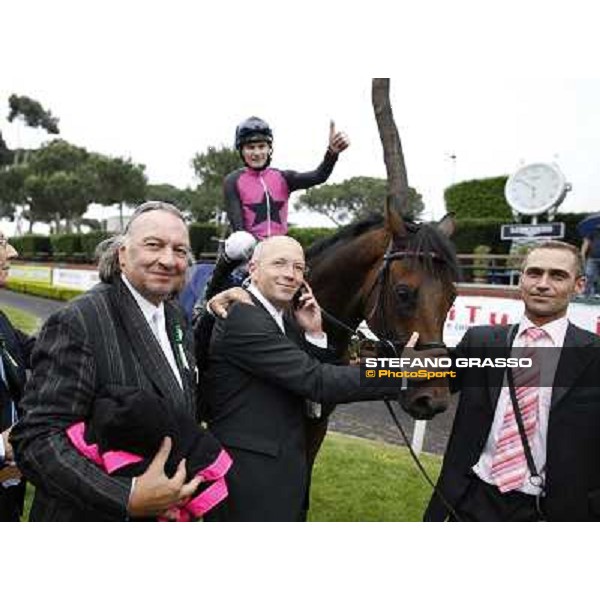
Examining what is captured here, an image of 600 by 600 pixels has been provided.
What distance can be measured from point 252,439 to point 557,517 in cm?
108

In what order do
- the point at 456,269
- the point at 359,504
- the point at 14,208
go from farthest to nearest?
the point at 14,208, the point at 359,504, the point at 456,269

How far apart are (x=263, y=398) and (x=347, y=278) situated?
137 cm

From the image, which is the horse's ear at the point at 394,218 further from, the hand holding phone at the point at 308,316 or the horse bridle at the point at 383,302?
the hand holding phone at the point at 308,316

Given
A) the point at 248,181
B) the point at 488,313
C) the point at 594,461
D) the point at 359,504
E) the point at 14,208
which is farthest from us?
the point at 14,208

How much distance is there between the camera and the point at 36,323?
12.9 m

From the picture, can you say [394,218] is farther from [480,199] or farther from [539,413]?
[480,199]

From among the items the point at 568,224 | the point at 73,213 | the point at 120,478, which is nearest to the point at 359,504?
the point at 120,478

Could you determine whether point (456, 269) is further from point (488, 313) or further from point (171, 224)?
point (488, 313)

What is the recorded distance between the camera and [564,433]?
1.96 metres

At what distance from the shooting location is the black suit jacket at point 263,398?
6.38 ft

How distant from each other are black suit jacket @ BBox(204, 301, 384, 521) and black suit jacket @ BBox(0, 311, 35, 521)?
87 centimetres

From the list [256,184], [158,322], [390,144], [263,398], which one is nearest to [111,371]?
[158,322]

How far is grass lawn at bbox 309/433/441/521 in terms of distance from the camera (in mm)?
4035

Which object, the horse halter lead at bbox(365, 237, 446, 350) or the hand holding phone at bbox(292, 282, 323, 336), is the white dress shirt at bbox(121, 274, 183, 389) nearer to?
the hand holding phone at bbox(292, 282, 323, 336)
